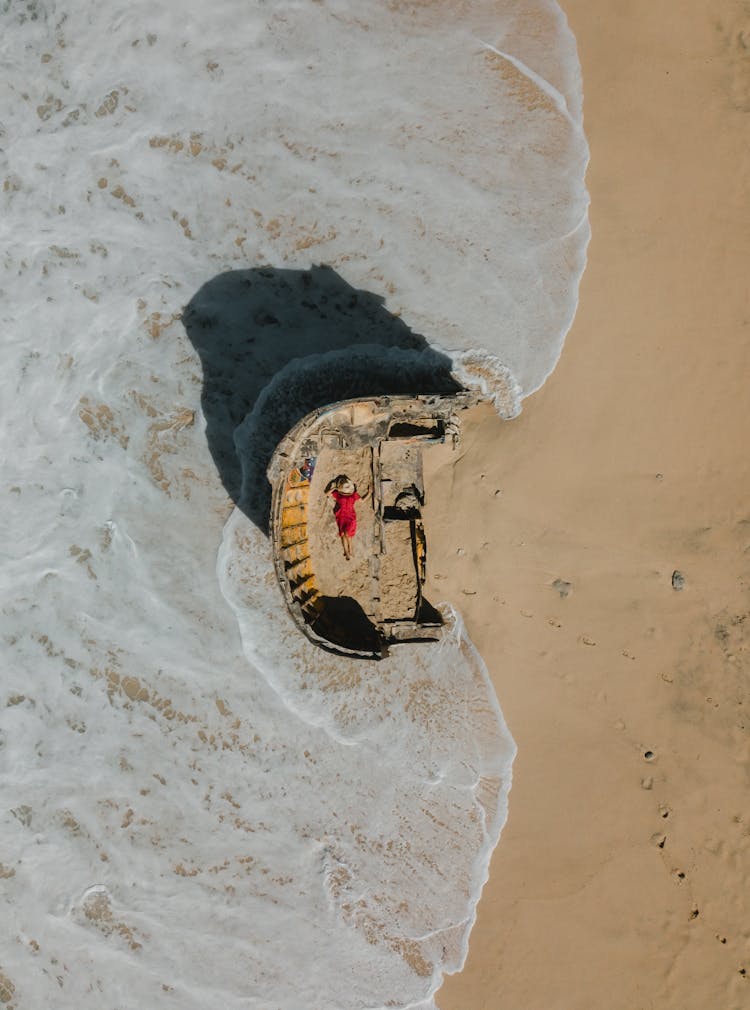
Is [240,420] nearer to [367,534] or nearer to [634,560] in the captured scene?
[367,534]

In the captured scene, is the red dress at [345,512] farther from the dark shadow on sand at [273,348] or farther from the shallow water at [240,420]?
the shallow water at [240,420]

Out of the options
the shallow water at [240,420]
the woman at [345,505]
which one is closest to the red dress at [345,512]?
the woman at [345,505]

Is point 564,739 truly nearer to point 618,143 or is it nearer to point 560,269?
point 560,269

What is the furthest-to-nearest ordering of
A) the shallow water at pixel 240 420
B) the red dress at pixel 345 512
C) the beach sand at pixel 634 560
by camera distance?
the shallow water at pixel 240 420
the beach sand at pixel 634 560
the red dress at pixel 345 512

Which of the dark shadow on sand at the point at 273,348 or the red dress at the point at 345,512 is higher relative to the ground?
the dark shadow on sand at the point at 273,348

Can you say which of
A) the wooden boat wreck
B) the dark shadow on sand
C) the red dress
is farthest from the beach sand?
the dark shadow on sand

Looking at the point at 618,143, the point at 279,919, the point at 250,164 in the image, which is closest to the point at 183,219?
the point at 250,164
